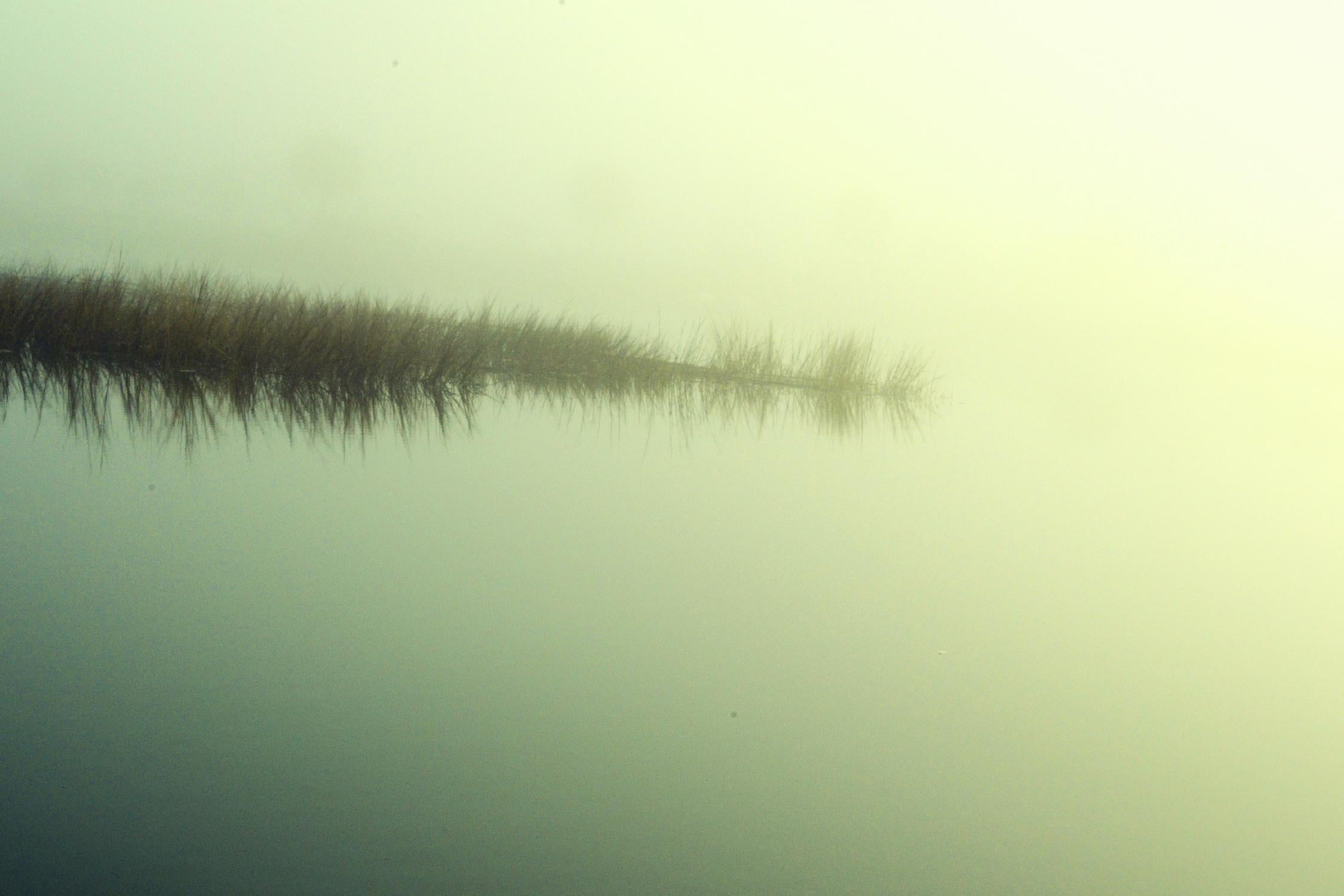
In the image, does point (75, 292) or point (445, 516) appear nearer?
point (445, 516)

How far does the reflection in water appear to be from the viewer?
16.7 feet

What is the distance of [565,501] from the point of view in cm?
385

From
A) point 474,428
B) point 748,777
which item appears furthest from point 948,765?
point 474,428

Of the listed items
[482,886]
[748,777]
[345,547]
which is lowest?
[482,886]

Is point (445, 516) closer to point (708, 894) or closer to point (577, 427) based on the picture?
point (708, 894)

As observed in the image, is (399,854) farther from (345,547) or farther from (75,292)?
(75,292)

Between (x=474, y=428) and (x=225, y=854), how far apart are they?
4033 millimetres

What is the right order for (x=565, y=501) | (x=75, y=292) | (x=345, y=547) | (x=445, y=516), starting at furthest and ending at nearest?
(x=75, y=292) < (x=565, y=501) < (x=445, y=516) < (x=345, y=547)

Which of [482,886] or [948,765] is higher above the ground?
[948,765]

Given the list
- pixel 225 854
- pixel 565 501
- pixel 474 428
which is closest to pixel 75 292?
pixel 474 428

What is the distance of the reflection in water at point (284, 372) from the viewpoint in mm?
5098

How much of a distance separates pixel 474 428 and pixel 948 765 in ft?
12.3

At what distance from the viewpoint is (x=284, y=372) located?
6.76 metres

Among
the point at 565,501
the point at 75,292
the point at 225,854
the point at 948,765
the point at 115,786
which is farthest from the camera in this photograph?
the point at 75,292
